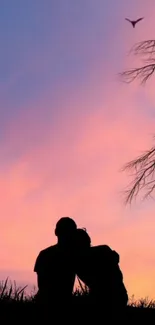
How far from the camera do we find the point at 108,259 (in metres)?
7.38

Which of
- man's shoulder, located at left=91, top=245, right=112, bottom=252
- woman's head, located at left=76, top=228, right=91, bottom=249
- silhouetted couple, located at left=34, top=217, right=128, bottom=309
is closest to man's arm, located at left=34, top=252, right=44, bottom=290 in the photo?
silhouetted couple, located at left=34, top=217, right=128, bottom=309

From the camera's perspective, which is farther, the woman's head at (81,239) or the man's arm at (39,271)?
the man's arm at (39,271)

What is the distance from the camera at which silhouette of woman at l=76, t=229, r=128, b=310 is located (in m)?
7.39

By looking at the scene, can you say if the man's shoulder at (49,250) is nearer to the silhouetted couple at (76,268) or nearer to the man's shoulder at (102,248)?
the silhouetted couple at (76,268)

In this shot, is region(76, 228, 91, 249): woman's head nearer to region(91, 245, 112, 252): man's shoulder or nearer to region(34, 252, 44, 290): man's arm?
region(91, 245, 112, 252): man's shoulder

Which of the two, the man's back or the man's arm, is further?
the man's arm

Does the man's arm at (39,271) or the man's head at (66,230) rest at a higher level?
the man's head at (66,230)

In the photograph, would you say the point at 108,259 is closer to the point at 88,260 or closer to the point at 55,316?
the point at 88,260

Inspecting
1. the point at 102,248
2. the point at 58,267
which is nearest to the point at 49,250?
the point at 58,267

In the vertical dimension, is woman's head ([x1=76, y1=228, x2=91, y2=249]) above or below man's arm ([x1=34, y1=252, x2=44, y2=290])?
above

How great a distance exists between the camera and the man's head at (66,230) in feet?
24.1

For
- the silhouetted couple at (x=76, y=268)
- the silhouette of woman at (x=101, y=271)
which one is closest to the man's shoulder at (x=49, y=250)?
the silhouetted couple at (x=76, y=268)

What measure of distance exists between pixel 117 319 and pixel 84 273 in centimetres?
68

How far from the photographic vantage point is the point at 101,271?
745 cm
